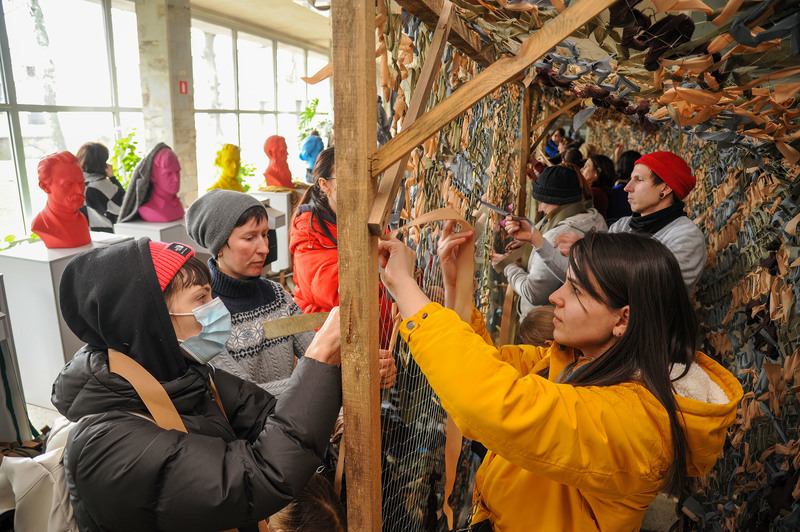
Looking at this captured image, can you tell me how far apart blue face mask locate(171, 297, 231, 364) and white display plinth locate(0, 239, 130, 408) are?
2.64 meters

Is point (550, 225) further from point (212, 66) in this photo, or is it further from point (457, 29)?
point (212, 66)

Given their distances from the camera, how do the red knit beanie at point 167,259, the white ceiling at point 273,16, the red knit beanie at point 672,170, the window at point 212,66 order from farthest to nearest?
the window at point 212,66 < the white ceiling at point 273,16 < the red knit beanie at point 672,170 < the red knit beanie at point 167,259

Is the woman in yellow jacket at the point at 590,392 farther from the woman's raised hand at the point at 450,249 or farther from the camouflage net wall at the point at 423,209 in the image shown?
the camouflage net wall at the point at 423,209

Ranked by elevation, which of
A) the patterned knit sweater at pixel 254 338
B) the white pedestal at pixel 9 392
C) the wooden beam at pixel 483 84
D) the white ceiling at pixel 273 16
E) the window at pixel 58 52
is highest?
the white ceiling at pixel 273 16

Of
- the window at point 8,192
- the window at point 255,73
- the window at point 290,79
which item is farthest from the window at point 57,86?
the window at point 290,79

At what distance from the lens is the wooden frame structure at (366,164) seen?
808 millimetres

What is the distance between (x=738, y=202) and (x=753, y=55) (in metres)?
1.61

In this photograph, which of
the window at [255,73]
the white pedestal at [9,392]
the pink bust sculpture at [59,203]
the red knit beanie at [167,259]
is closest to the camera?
the red knit beanie at [167,259]

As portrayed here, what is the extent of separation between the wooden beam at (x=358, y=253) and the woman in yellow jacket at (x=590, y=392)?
92 millimetres

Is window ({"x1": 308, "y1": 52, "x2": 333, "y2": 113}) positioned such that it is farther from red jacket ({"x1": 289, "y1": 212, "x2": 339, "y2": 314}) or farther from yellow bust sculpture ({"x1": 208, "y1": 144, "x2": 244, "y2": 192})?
red jacket ({"x1": 289, "y1": 212, "x2": 339, "y2": 314})

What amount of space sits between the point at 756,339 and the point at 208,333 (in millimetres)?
1833

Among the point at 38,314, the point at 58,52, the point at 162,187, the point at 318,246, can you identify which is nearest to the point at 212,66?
the point at 58,52

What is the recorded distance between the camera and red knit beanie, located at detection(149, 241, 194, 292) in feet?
3.69

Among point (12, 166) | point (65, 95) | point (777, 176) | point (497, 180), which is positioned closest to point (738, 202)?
point (777, 176)
